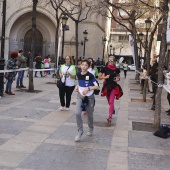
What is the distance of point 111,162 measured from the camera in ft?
17.6

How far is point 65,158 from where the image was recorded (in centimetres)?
545

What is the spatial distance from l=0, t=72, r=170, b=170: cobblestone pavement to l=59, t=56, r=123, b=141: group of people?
0.45 meters

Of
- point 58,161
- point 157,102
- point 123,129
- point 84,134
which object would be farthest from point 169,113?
point 58,161

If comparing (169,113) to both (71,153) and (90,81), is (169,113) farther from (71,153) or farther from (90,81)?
(71,153)

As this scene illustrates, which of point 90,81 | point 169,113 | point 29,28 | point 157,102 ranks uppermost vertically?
point 29,28

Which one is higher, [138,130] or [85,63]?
[85,63]

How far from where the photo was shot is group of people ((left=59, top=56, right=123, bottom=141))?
269 inches

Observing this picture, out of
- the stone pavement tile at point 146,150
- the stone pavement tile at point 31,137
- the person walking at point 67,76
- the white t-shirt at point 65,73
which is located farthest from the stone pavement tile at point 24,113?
the stone pavement tile at point 146,150

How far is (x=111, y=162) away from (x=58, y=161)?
888mm

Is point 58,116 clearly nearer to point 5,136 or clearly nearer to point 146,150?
point 5,136

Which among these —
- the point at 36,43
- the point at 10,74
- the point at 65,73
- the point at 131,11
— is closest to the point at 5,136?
the point at 65,73

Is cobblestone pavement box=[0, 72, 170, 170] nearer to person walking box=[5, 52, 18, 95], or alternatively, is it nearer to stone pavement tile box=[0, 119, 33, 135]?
stone pavement tile box=[0, 119, 33, 135]

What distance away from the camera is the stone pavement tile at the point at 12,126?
706 cm

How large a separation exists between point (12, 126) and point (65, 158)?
2.55 m
